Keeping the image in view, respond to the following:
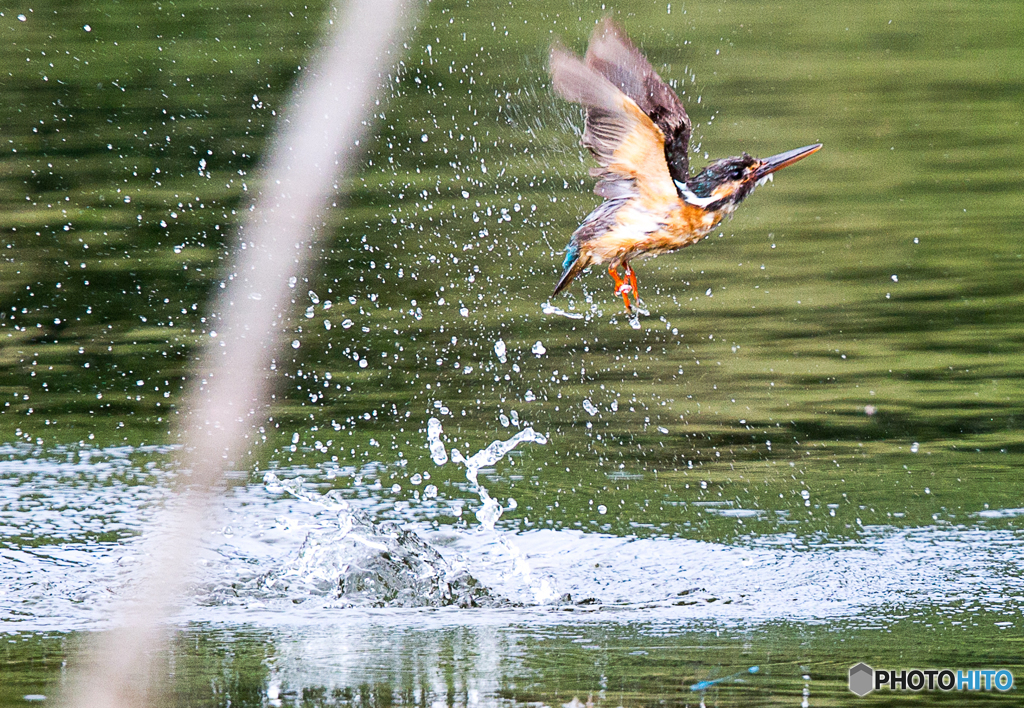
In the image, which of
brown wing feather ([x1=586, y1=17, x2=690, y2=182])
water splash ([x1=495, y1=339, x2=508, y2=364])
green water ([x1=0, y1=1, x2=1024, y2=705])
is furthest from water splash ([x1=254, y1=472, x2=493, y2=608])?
water splash ([x1=495, y1=339, x2=508, y2=364])

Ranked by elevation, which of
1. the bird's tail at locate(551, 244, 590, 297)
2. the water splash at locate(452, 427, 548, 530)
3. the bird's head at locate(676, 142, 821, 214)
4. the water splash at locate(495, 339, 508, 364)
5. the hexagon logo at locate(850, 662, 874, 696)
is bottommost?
the hexagon logo at locate(850, 662, 874, 696)

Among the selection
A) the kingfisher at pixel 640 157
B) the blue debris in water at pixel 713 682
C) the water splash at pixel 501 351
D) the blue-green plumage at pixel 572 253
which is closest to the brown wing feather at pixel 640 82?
the kingfisher at pixel 640 157

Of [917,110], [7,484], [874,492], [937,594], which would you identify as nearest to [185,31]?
[917,110]

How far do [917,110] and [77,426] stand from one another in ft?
21.5

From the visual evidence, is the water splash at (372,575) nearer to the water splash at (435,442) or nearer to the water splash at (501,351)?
the water splash at (435,442)

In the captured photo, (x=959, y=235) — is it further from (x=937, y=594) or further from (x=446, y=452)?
(x=937, y=594)

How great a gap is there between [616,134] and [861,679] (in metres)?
1.38

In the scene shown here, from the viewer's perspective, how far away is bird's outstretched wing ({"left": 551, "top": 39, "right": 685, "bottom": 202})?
11.4 ft

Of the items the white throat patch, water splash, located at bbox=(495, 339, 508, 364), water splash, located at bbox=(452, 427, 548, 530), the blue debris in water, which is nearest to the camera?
the blue debris in water

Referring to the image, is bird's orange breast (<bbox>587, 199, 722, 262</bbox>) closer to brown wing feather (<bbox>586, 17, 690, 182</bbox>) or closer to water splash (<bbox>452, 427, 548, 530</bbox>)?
brown wing feather (<bbox>586, 17, 690, 182</bbox>)

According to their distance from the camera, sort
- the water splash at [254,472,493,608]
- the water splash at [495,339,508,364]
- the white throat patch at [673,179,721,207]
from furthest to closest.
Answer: the water splash at [495,339,508,364]
the water splash at [254,472,493,608]
the white throat patch at [673,179,721,207]

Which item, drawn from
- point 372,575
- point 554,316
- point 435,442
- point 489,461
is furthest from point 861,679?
point 554,316

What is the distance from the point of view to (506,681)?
10.8 feet

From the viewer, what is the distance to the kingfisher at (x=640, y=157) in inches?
137
